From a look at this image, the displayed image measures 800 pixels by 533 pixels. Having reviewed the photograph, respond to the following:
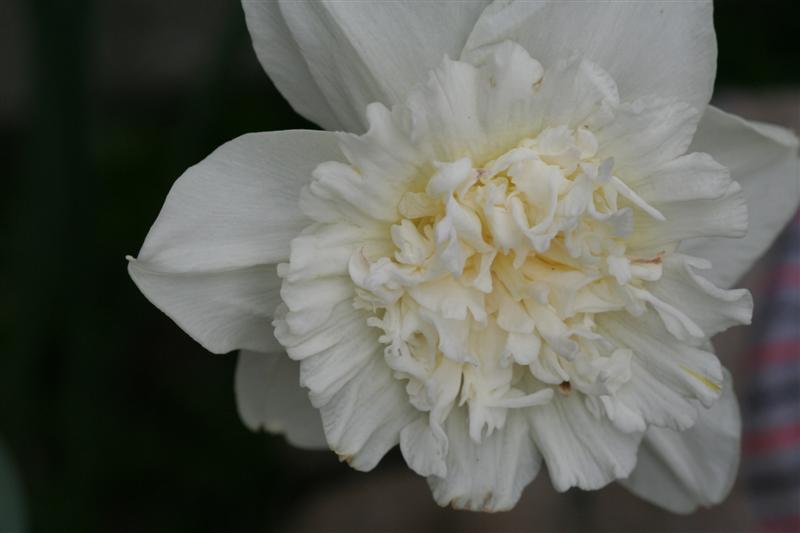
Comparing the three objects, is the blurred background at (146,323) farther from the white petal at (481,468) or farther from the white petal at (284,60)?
the white petal at (481,468)

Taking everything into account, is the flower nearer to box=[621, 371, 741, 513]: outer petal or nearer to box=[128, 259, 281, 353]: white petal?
box=[128, 259, 281, 353]: white petal

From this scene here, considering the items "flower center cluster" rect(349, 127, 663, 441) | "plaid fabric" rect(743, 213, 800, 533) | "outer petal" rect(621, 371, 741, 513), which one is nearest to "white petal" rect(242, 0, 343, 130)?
"flower center cluster" rect(349, 127, 663, 441)

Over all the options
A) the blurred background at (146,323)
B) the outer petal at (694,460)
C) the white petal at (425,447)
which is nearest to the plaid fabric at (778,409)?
the blurred background at (146,323)

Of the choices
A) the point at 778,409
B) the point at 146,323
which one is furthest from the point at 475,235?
the point at 146,323

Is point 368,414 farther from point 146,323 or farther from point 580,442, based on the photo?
point 146,323

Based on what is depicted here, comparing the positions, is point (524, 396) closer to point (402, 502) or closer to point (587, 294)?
point (587, 294)

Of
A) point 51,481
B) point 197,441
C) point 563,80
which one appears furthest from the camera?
point 197,441

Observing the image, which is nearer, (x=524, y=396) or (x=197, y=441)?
(x=524, y=396)

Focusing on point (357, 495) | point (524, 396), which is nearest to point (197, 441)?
point (357, 495)
